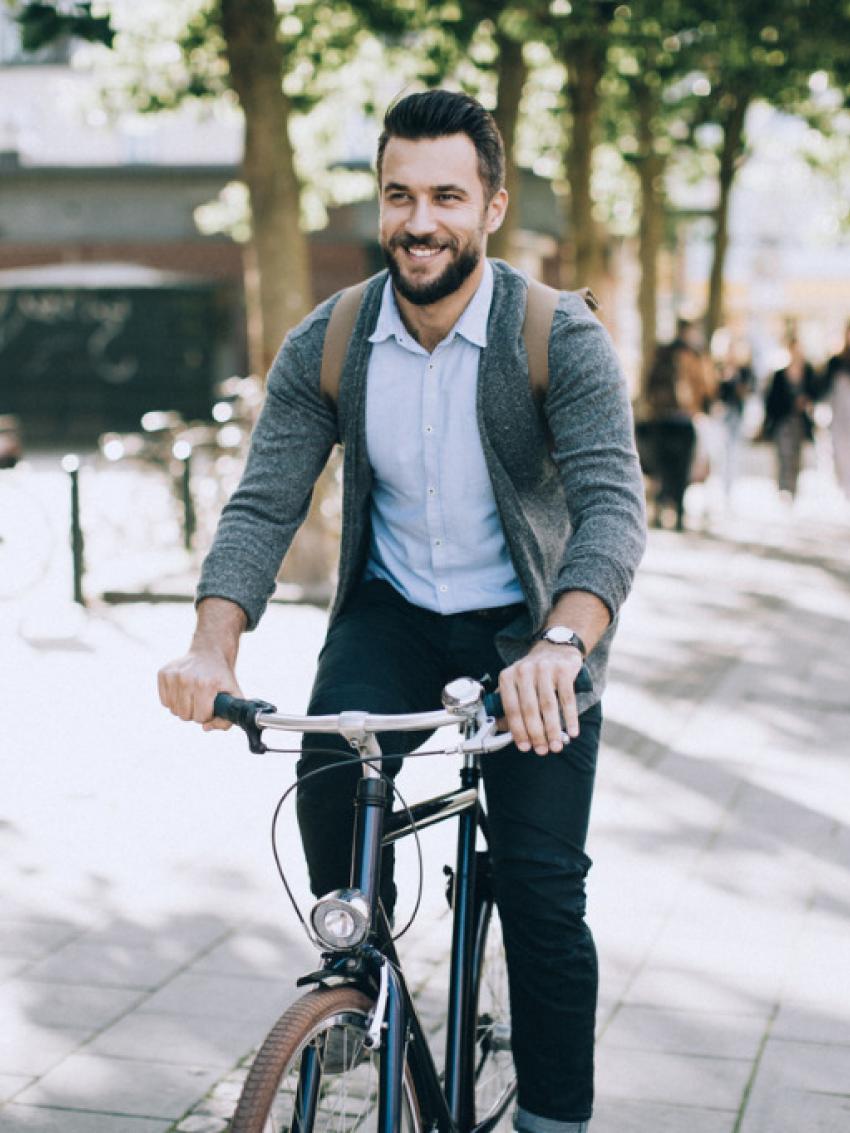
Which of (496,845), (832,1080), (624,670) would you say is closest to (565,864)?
(496,845)

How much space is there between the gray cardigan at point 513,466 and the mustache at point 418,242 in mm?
201

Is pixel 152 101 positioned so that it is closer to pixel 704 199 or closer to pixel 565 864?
pixel 565 864

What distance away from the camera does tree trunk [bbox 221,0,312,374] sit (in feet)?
40.5

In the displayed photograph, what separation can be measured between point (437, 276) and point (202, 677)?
0.77 meters

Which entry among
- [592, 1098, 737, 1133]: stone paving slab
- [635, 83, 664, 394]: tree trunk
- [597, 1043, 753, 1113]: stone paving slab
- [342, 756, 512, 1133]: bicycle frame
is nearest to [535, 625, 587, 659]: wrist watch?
[342, 756, 512, 1133]: bicycle frame

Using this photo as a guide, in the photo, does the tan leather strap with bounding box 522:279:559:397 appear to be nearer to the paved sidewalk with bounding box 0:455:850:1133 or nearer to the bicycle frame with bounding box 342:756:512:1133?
the bicycle frame with bounding box 342:756:512:1133

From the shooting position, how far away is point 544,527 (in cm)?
339

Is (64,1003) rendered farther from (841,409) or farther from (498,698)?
(841,409)

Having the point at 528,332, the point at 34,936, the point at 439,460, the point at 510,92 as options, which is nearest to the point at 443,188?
the point at 528,332

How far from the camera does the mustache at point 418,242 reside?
10.4 ft

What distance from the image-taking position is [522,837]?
10.6 feet

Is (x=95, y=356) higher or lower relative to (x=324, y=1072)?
lower

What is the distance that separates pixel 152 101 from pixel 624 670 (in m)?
12.9

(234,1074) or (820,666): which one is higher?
(234,1074)
